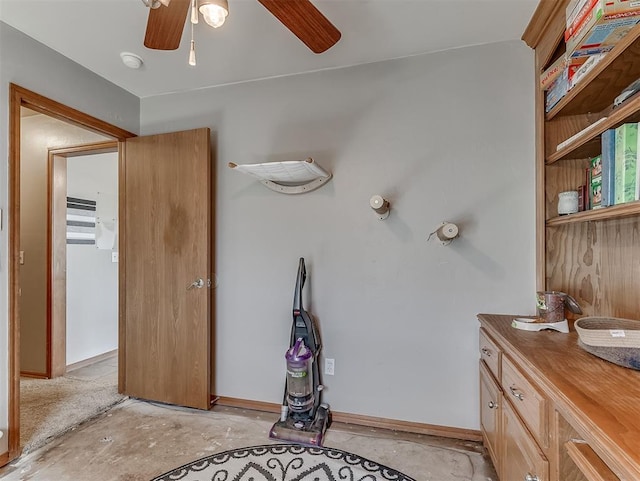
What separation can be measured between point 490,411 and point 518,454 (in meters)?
0.43

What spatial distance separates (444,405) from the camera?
81.2 inches

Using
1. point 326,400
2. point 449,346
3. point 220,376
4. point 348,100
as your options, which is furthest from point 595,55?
point 220,376

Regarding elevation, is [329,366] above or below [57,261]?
below

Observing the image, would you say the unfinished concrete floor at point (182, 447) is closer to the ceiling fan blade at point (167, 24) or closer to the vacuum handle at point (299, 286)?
the vacuum handle at point (299, 286)

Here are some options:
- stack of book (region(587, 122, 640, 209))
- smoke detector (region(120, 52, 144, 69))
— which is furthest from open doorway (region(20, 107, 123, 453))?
stack of book (region(587, 122, 640, 209))

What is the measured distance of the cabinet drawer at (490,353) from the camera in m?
1.53

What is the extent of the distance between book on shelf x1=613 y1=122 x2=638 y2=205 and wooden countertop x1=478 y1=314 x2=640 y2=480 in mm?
587

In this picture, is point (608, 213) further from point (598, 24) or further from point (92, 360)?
point (92, 360)

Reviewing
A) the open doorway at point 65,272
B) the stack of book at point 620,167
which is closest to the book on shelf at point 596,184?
the stack of book at point 620,167

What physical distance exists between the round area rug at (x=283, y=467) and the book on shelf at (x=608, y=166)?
156 centimetres

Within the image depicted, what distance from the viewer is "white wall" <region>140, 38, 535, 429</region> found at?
2000 millimetres

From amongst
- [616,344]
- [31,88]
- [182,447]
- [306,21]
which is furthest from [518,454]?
[31,88]

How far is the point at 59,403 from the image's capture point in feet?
8.15

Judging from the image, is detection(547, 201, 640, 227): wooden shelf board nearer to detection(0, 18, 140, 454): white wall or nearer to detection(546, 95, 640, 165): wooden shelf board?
detection(546, 95, 640, 165): wooden shelf board
